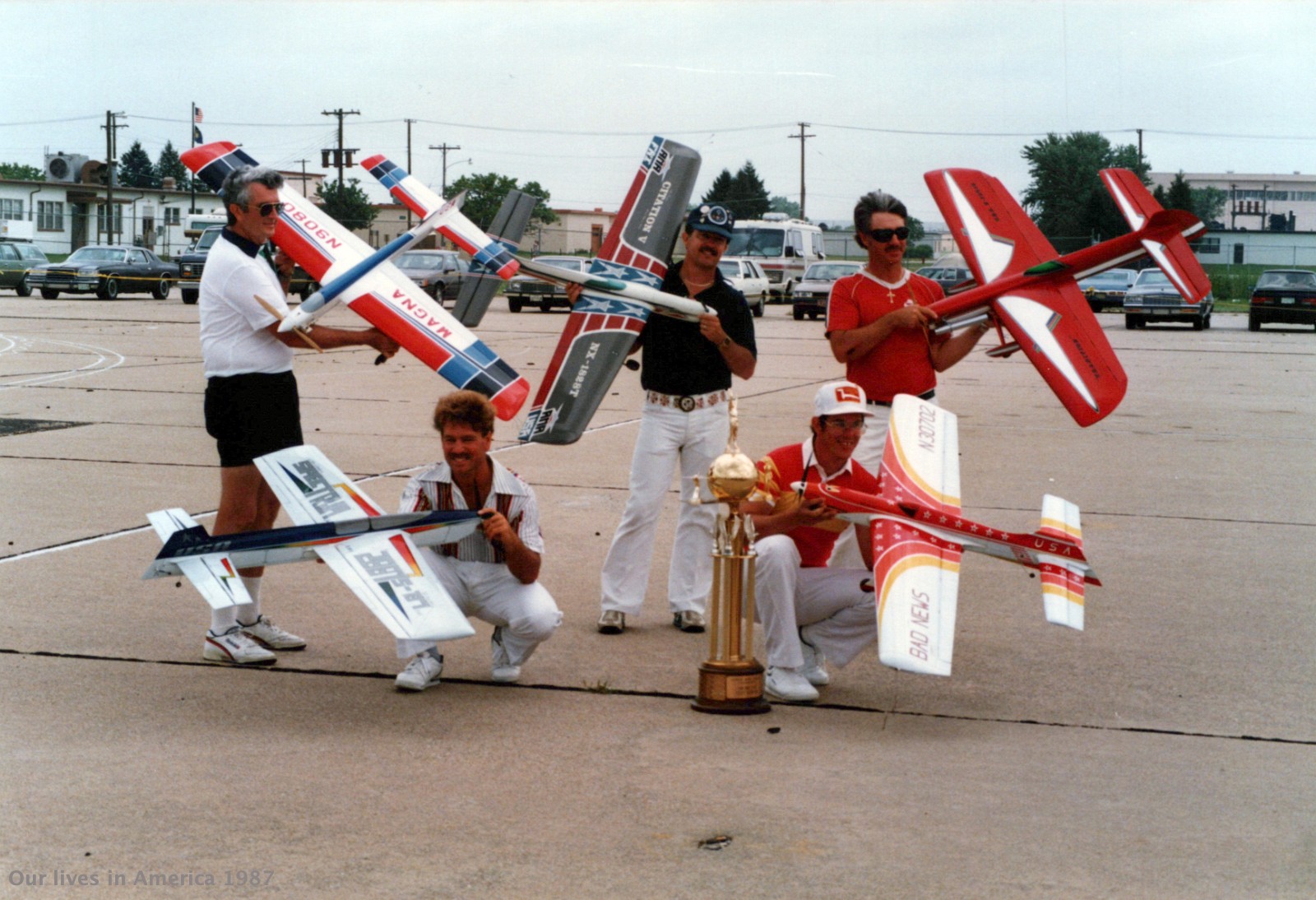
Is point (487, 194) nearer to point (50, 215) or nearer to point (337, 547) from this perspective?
point (50, 215)

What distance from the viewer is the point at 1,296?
39312 mm

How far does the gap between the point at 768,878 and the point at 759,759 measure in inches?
38.3

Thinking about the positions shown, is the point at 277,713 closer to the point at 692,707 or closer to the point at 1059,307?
the point at 692,707

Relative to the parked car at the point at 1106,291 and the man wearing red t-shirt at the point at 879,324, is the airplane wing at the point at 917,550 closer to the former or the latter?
the man wearing red t-shirt at the point at 879,324

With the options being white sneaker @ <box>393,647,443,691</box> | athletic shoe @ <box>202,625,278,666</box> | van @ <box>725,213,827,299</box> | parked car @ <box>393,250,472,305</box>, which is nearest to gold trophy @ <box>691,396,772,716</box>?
white sneaker @ <box>393,647,443,691</box>

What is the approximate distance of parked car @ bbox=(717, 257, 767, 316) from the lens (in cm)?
3911

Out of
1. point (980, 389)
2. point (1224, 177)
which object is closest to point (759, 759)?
point (980, 389)

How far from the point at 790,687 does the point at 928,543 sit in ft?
2.54

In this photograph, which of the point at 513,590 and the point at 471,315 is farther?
the point at 471,315

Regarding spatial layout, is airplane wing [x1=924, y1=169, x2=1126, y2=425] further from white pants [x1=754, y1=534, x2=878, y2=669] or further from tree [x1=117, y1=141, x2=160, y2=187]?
tree [x1=117, y1=141, x2=160, y2=187]

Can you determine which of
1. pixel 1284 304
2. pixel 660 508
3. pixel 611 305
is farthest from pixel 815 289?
pixel 660 508

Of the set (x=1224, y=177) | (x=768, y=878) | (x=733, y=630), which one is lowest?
(x=768, y=878)

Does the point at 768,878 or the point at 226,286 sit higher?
the point at 226,286

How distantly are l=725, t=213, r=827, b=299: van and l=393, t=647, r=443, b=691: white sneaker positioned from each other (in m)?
40.4
